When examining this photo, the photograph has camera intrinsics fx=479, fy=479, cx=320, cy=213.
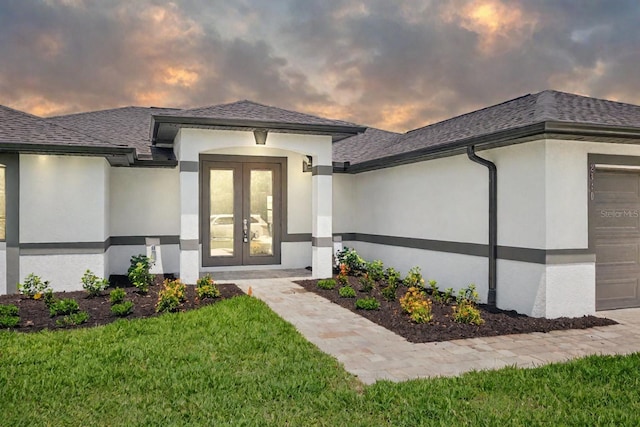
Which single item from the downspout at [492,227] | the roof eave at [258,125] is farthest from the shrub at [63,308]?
the downspout at [492,227]

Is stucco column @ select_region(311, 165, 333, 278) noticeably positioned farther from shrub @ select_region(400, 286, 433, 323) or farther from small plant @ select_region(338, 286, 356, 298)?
shrub @ select_region(400, 286, 433, 323)

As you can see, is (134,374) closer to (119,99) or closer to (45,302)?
(45,302)

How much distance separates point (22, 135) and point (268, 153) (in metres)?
5.20

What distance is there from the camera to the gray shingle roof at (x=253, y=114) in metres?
9.38

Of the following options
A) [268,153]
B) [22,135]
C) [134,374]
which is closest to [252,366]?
[134,374]

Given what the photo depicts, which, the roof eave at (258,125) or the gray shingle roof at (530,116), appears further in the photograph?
the roof eave at (258,125)

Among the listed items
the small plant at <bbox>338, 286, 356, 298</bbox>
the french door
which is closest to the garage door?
the small plant at <bbox>338, 286, 356, 298</bbox>

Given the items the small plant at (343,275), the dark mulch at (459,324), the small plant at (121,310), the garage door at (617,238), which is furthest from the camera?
the small plant at (343,275)

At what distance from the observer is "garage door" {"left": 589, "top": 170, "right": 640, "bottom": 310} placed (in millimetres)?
7512

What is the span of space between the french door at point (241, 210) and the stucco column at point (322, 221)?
5.97ft

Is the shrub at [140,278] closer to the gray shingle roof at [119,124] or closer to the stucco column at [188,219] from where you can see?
the stucco column at [188,219]

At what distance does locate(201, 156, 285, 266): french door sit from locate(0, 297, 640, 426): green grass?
5.97m

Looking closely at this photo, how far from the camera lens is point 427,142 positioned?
10.0 meters

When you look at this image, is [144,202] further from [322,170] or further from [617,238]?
[617,238]
